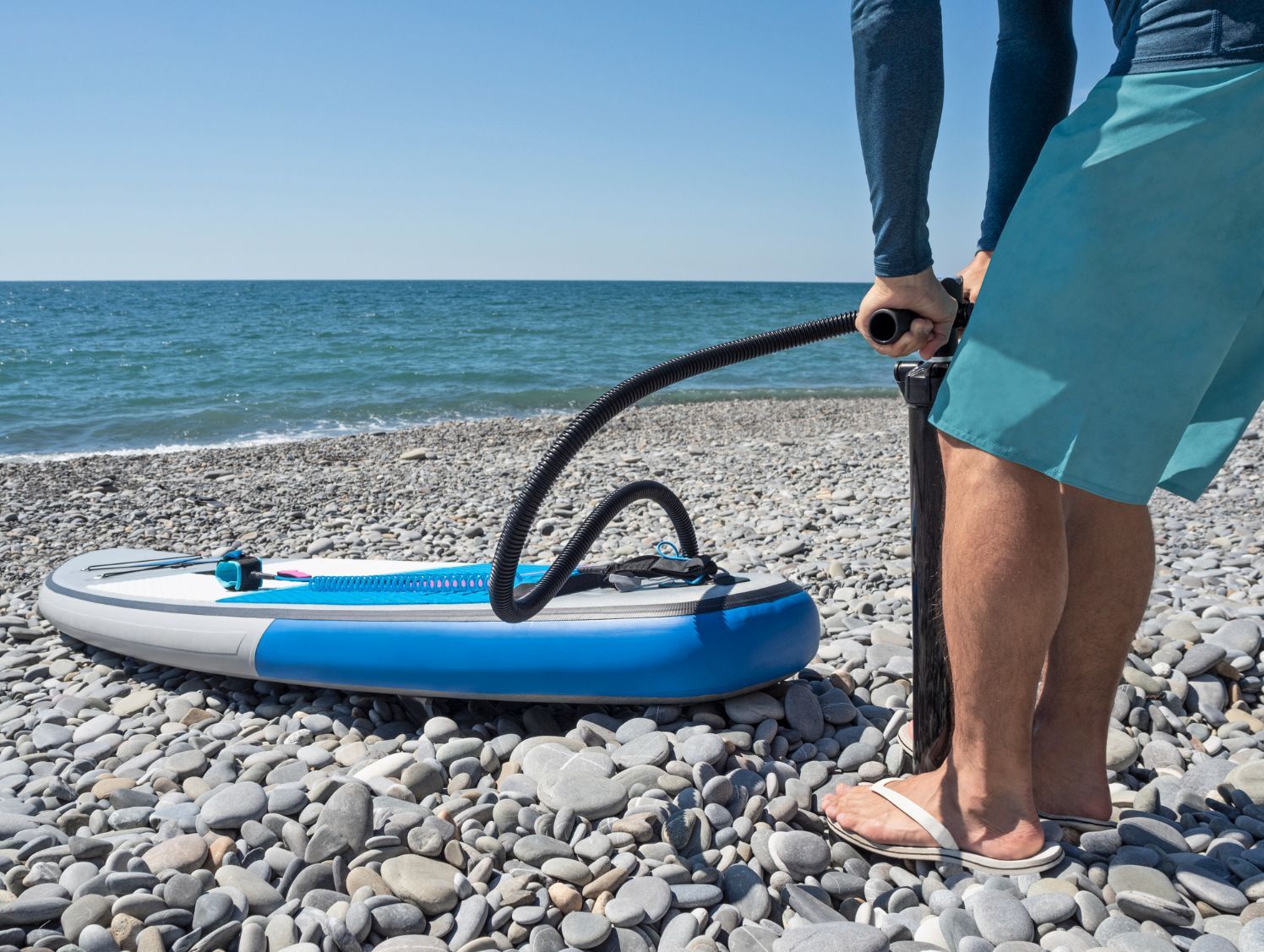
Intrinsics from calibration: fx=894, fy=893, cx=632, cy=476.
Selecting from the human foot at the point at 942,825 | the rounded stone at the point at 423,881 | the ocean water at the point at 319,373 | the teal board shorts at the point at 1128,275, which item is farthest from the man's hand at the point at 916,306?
the ocean water at the point at 319,373

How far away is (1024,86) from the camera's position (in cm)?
167

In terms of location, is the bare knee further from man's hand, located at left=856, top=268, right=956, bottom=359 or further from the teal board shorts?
man's hand, located at left=856, top=268, right=956, bottom=359

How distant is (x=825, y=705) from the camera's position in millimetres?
2252

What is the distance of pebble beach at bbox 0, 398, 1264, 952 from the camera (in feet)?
4.85

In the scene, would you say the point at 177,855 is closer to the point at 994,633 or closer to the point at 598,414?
the point at 598,414

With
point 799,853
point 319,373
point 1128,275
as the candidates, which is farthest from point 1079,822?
point 319,373

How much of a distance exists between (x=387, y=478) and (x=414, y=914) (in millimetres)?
5616

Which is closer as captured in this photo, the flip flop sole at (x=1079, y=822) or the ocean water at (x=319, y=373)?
the flip flop sole at (x=1079, y=822)

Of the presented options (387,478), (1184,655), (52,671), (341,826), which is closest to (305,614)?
(341,826)

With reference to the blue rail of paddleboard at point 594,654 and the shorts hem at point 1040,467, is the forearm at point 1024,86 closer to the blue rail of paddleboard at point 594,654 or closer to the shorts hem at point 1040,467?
the shorts hem at point 1040,467

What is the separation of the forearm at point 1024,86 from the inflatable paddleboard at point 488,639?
3.46 feet

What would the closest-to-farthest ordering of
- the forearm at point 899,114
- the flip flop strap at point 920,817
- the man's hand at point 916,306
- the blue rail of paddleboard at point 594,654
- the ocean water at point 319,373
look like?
the forearm at point 899,114 → the man's hand at point 916,306 → the flip flop strap at point 920,817 → the blue rail of paddleboard at point 594,654 → the ocean water at point 319,373

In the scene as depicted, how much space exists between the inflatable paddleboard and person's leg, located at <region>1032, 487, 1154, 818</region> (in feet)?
2.19

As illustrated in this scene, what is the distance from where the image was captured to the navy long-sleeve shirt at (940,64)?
1.23 meters
